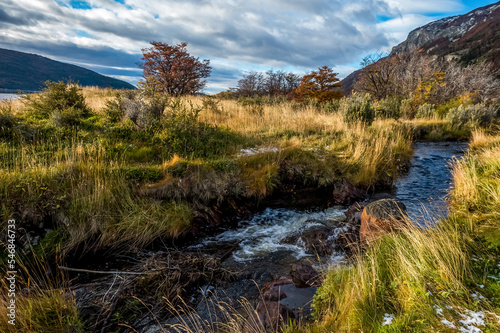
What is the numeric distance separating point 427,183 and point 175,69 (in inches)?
767

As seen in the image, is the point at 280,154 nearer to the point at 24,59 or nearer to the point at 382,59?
the point at 382,59

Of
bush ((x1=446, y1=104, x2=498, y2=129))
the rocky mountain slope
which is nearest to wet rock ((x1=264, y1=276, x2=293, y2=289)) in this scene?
bush ((x1=446, y1=104, x2=498, y2=129))

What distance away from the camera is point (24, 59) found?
255 ft

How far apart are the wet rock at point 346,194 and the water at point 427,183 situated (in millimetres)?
946

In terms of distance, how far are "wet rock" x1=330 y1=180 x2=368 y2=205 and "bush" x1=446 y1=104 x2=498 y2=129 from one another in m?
11.6

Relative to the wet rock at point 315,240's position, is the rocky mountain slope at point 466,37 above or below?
→ above

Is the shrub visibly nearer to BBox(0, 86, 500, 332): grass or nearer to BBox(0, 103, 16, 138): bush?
BBox(0, 86, 500, 332): grass

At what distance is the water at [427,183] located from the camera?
5.58 metres

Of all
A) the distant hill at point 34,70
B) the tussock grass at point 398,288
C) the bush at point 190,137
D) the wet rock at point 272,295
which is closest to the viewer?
the tussock grass at point 398,288

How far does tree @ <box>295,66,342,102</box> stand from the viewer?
27906 mm

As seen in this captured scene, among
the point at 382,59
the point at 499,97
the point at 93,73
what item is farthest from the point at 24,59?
the point at 499,97

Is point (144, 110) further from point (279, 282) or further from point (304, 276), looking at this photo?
point (304, 276)

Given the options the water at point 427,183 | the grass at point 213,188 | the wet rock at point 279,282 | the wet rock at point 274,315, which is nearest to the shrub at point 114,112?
the grass at point 213,188

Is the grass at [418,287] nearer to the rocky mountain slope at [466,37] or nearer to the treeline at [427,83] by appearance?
the treeline at [427,83]
